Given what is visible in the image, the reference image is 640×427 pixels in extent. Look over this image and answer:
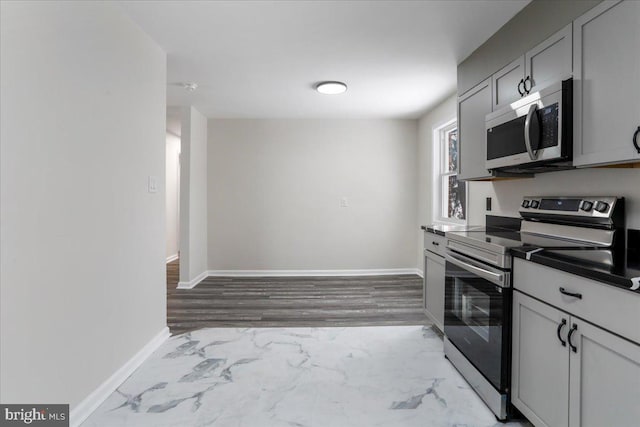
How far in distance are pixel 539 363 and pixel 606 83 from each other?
4.26 ft

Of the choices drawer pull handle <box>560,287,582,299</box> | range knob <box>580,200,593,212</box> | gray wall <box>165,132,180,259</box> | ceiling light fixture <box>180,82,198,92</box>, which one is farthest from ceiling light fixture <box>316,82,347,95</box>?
gray wall <box>165,132,180,259</box>

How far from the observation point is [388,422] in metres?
1.65

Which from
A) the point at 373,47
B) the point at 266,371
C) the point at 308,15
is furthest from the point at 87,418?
the point at 373,47

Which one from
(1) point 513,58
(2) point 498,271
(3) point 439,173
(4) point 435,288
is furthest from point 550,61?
(3) point 439,173

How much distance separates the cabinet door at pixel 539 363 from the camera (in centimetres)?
130

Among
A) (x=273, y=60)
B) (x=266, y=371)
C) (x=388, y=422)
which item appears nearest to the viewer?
(x=388, y=422)

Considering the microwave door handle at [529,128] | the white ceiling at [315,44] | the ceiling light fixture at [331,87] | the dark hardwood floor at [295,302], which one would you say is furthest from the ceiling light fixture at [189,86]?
the microwave door handle at [529,128]

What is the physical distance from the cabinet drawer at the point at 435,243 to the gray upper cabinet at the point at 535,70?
3.36 ft

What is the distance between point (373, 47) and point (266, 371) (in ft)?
8.28

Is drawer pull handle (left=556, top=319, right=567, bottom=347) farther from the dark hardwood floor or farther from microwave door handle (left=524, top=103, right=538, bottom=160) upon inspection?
the dark hardwood floor

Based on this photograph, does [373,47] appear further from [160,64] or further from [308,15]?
[160,64]

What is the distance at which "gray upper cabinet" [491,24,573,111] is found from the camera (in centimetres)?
171

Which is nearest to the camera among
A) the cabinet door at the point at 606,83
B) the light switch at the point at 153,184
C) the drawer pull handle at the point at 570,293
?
the drawer pull handle at the point at 570,293

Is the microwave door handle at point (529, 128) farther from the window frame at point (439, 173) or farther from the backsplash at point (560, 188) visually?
the window frame at point (439, 173)
